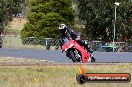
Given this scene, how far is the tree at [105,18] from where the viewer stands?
172ft

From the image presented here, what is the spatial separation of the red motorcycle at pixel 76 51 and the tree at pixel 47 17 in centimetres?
2656

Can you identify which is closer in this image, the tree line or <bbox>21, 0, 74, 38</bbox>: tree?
<bbox>21, 0, 74, 38</bbox>: tree

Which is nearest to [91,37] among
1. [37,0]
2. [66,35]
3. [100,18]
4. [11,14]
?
[100,18]

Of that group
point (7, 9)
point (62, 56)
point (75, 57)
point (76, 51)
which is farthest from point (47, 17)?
point (75, 57)

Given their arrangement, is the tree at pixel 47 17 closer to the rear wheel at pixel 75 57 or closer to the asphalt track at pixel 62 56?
the asphalt track at pixel 62 56

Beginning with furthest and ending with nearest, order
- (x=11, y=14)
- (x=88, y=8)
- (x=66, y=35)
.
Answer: (x=11, y=14) < (x=88, y=8) < (x=66, y=35)

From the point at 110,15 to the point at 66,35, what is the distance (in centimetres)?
3055

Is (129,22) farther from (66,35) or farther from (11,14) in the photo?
(66,35)

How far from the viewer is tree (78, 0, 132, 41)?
2065 inches

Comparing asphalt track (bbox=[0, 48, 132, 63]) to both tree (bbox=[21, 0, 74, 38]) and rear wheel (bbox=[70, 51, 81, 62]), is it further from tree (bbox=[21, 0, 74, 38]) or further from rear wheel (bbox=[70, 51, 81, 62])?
tree (bbox=[21, 0, 74, 38])

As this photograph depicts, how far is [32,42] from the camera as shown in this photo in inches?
1817

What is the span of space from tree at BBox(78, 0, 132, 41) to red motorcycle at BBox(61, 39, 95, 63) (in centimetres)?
2828

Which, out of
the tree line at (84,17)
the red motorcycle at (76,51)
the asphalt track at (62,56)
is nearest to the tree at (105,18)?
the tree line at (84,17)

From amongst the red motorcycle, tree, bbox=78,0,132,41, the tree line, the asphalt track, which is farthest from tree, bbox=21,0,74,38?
the red motorcycle
